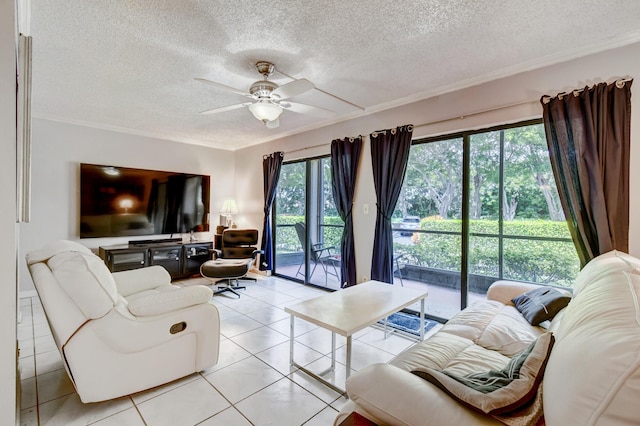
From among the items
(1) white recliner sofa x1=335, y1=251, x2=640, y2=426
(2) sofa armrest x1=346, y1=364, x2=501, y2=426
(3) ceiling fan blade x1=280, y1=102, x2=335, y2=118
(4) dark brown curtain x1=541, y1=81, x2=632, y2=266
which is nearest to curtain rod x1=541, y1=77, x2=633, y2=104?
(4) dark brown curtain x1=541, y1=81, x2=632, y2=266

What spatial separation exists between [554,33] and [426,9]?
104 centimetres

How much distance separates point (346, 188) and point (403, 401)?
314cm

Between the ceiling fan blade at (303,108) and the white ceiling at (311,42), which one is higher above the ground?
the white ceiling at (311,42)

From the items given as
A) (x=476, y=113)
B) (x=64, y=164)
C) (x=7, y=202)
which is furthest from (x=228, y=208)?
→ (x=7, y=202)

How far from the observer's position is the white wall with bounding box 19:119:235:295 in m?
4.00

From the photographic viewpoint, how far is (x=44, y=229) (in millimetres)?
4070

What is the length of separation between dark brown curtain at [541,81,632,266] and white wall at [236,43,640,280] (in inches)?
3.9

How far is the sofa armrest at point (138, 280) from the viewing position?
2713 mm

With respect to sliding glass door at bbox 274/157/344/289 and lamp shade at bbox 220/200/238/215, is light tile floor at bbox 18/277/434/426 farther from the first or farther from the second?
lamp shade at bbox 220/200/238/215

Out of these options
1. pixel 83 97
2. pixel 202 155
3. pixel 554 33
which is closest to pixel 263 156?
pixel 202 155

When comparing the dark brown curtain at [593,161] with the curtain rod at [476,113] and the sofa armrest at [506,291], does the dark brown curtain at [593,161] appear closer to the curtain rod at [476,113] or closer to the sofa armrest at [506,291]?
the curtain rod at [476,113]

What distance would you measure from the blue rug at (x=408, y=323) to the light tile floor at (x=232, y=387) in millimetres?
206

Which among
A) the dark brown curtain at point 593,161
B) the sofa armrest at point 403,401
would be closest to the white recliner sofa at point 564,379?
the sofa armrest at point 403,401

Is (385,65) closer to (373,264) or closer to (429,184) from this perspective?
(429,184)
